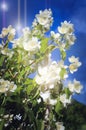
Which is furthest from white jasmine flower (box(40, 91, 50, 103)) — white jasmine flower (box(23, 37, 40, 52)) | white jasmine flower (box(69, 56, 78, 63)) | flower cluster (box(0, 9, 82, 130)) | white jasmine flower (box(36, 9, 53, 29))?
white jasmine flower (box(36, 9, 53, 29))

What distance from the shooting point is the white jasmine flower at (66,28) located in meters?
2.60

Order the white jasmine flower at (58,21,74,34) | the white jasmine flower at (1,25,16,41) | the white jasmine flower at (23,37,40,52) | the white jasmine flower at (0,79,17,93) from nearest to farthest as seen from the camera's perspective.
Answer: the white jasmine flower at (0,79,17,93) → the white jasmine flower at (23,37,40,52) → the white jasmine flower at (58,21,74,34) → the white jasmine flower at (1,25,16,41)

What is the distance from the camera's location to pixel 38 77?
7.68 feet

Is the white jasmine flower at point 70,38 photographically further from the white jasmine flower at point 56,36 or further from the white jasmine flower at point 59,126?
the white jasmine flower at point 59,126

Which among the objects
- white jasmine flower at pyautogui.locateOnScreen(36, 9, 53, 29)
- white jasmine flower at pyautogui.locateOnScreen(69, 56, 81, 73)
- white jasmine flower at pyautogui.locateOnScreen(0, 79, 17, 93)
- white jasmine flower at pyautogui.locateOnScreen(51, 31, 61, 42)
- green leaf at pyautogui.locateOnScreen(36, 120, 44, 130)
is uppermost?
white jasmine flower at pyautogui.locateOnScreen(36, 9, 53, 29)

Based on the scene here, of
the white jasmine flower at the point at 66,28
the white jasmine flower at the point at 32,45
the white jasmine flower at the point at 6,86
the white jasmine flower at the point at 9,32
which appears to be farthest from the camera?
the white jasmine flower at the point at 9,32

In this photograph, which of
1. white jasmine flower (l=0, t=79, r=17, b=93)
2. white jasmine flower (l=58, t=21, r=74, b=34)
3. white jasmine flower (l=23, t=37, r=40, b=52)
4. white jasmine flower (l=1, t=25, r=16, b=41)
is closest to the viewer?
white jasmine flower (l=0, t=79, r=17, b=93)

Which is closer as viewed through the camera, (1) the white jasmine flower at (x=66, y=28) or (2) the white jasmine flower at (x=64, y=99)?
(2) the white jasmine flower at (x=64, y=99)

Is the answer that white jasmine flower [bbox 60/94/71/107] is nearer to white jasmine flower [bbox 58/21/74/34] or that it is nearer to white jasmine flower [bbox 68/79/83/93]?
white jasmine flower [bbox 68/79/83/93]

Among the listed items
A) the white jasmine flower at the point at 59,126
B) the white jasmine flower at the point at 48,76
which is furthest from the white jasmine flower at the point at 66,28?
the white jasmine flower at the point at 59,126

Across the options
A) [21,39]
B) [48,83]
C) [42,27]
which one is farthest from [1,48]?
[48,83]

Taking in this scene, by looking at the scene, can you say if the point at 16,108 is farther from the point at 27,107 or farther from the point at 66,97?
the point at 66,97

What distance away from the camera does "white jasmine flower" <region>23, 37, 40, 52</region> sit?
240 cm

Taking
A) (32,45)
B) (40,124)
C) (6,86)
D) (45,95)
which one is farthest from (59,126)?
(32,45)
